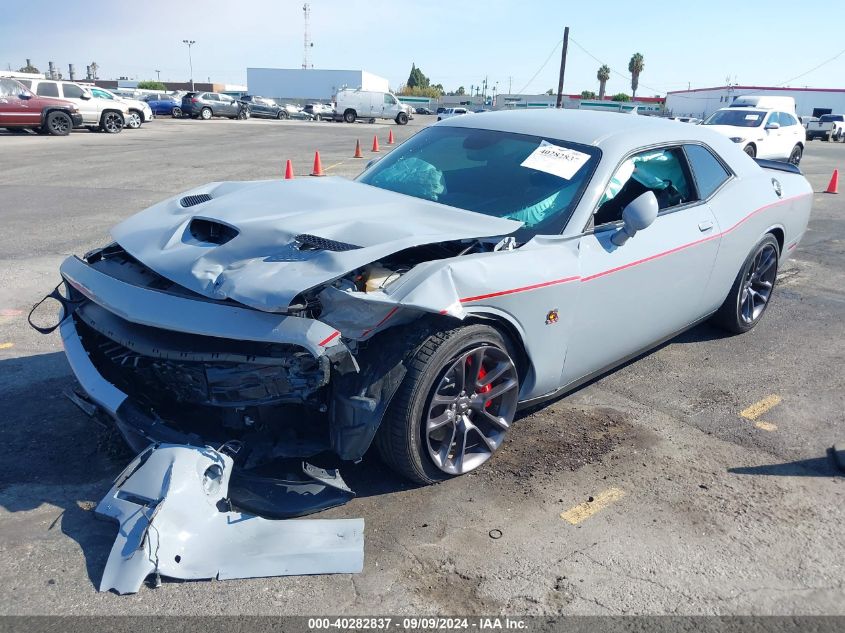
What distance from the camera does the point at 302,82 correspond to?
7888 centimetres

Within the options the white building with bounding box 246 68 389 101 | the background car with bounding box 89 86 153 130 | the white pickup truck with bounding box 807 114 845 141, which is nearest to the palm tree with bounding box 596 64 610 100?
the white building with bounding box 246 68 389 101

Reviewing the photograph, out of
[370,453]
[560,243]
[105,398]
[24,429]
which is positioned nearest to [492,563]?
[370,453]

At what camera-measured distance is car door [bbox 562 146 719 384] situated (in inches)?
140

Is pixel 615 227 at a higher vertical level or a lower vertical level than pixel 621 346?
higher

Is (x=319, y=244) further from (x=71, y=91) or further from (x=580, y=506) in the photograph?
(x=71, y=91)

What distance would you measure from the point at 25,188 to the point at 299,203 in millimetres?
9624

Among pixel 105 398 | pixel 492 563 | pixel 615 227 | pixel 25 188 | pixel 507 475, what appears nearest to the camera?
pixel 492 563

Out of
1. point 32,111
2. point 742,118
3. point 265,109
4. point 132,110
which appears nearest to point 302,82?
point 265,109

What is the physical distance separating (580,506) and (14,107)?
2339 centimetres

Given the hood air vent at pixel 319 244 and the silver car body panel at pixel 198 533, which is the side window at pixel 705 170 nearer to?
the hood air vent at pixel 319 244

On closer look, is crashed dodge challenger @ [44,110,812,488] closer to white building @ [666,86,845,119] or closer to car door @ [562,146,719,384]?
car door @ [562,146,719,384]

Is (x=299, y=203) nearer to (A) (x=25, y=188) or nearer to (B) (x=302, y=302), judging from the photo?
(B) (x=302, y=302)

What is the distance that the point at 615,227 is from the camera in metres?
3.73

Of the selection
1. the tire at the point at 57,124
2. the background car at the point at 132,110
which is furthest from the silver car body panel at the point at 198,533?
the background car at the point at 132,110
